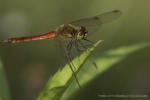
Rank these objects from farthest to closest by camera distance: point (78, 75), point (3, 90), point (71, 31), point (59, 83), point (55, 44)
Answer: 1. point (71, 31)
2. point (55, 44)
3. point (78, 75)
4. point (3, 90)
5. point (59, 83)

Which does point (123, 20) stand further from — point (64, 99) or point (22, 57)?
point (64, 99)

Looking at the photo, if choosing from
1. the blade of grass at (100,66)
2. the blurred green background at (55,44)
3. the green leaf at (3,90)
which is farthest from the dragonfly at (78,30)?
the green leaf at (3,90)

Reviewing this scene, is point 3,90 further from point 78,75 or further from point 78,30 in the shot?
point 78,30

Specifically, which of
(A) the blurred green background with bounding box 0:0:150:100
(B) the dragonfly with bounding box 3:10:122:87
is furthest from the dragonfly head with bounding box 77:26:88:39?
(A) the blurred green background with bounding box 0:0:150:100

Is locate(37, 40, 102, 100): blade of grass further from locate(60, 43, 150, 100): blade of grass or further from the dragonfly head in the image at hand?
the dragonfly head

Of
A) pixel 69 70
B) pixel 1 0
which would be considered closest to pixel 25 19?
pixel 1 0

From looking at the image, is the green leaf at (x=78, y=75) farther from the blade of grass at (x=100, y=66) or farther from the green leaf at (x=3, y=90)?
the green leaf at (x=3, y=90)

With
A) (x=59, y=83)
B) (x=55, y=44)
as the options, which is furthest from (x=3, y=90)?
(x=55, y=44)
